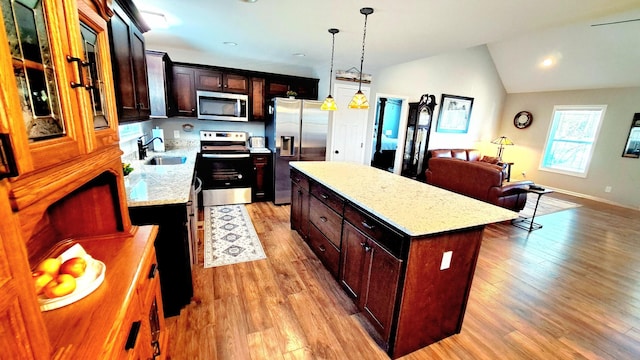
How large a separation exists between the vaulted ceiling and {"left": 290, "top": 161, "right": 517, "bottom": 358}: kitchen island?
1.59m

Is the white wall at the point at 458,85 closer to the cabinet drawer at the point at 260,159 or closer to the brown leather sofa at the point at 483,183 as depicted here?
the brown leather sofa at the point at 483,183

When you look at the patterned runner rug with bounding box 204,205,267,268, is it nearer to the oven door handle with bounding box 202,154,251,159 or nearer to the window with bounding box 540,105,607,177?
the oven door handle with bounding box 202,154,251,159

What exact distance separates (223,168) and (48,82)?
3546 millimetres

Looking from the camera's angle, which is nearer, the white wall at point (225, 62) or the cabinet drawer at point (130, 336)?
the cabinet drawer at point (130, 336)

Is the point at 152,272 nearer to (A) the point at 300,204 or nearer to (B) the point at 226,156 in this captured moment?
(A) the point at 300,204

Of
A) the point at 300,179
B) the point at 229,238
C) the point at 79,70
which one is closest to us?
the point at 79,70

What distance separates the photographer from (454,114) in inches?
263

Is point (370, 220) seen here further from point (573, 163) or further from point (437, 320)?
point (573, 163)

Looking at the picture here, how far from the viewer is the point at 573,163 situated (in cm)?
629

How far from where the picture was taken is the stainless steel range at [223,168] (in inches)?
159

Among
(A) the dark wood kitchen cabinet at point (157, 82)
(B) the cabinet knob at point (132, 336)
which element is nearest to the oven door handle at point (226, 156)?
(A) the dark wood kitchen cabinet at point (157, 82)

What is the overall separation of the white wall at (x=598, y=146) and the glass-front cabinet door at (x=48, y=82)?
8502mm

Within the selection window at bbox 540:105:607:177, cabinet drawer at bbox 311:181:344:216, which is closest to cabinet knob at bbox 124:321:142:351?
cabinet drawer at bbox 311:181:344:216

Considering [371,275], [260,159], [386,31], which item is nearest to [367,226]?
[371,275]
